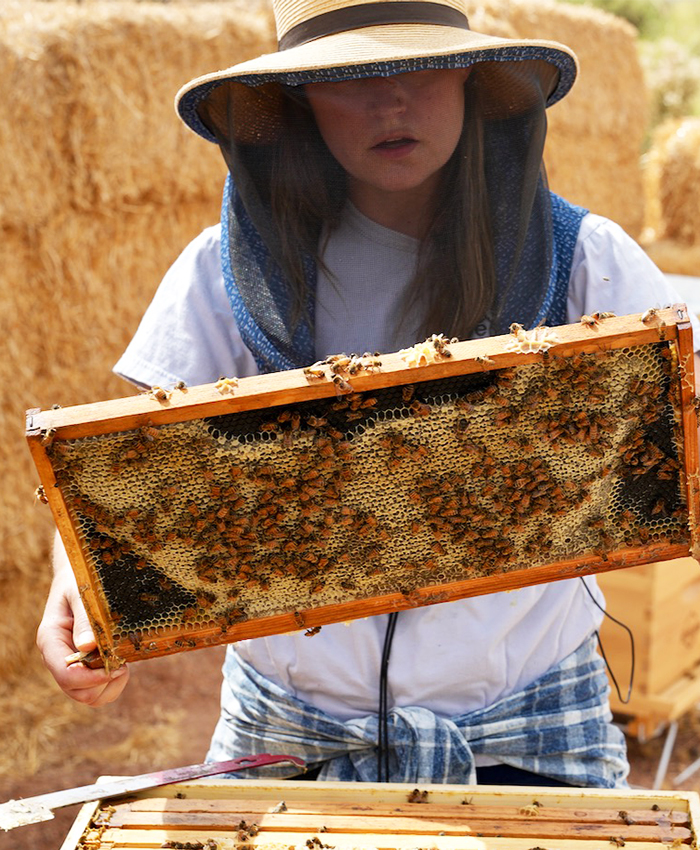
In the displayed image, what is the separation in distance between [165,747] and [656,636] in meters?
2.91

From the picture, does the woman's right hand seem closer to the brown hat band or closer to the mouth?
the mouth

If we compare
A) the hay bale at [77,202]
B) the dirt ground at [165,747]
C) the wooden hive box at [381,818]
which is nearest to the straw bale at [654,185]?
the hay bale at [77,202]

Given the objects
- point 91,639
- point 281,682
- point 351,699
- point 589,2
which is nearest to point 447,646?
point 351,699

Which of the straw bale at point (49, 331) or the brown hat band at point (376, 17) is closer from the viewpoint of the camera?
the brown hat band at point (376, 17)

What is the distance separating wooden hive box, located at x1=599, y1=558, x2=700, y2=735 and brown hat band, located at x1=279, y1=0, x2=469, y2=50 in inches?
125

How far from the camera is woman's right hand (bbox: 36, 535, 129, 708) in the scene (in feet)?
6.39

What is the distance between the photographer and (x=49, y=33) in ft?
17.6

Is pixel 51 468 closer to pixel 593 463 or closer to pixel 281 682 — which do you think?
pixel 281 682

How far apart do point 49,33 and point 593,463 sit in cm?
475

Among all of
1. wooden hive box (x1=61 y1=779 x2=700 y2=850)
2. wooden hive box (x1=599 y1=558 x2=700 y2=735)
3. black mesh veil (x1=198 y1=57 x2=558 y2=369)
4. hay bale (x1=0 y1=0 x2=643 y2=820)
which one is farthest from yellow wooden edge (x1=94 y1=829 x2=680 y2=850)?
hay bale (x1=0 y1=0 x2=643 y2=820)

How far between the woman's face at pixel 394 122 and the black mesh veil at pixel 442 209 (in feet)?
0.15

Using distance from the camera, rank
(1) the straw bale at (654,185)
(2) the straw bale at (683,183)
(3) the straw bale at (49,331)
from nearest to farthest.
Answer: (3) the straw bale at (49,331) → (2) the straw bale at (683,183) → (1) the straw bale at (654,185)

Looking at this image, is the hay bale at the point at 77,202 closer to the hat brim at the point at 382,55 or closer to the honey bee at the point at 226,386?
the hat brim at the point at 382,55

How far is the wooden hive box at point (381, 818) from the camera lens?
187 cm
